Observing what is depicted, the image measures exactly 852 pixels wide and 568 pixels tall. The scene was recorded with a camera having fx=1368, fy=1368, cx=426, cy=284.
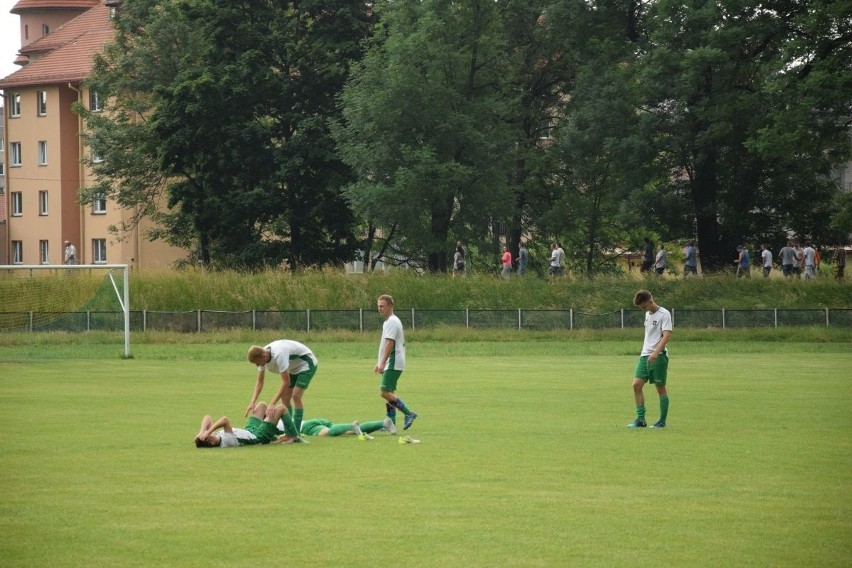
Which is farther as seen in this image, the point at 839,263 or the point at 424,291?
the point at 839,263

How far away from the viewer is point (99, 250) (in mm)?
93375

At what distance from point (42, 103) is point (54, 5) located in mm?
15765

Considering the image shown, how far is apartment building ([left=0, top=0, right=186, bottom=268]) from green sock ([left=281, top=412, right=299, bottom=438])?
73.8 meters

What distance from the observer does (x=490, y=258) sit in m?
75.4

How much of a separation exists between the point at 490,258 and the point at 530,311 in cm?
2651

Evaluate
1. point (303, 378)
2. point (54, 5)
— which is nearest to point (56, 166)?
point (54, 5)

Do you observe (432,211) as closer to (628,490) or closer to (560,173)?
(560,173)

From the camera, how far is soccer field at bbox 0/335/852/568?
1062cm

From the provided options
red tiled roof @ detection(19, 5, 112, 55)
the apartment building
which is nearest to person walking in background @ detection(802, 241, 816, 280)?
the apartment building

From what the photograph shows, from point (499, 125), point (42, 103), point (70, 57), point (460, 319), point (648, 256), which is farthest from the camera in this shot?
point (42, 103)

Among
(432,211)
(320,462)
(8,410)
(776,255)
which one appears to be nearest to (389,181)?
(432,211)

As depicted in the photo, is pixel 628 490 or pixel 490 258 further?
pixel 490 258

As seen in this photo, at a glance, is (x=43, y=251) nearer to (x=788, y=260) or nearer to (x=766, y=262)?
(x=766, y=262)

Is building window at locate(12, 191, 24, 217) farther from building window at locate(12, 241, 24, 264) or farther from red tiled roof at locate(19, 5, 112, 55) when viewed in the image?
red tiled roof at locate(19, 5, 112, 55)
